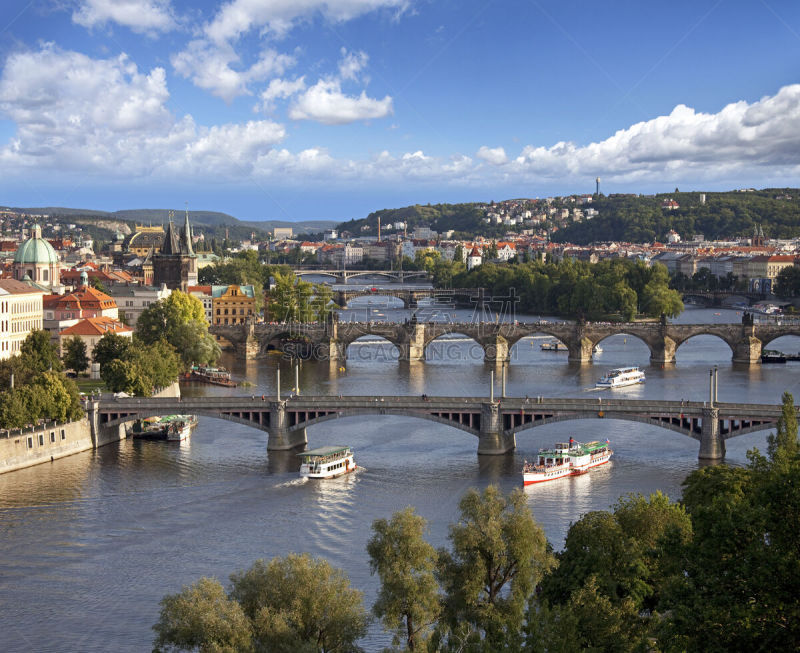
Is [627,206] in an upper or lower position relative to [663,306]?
upper

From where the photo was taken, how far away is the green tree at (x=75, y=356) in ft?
146

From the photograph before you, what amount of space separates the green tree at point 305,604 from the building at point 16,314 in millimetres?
29839

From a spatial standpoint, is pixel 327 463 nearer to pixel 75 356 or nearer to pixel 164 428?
pixel 164 428

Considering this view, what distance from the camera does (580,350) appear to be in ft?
189

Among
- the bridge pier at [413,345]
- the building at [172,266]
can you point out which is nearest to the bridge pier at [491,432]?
the bridge pier at [413,345]

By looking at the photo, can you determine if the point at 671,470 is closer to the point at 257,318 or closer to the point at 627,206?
the point at 257,318

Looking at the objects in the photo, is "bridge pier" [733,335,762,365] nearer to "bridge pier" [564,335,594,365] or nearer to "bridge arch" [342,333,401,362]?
"bridge pier" [564,335,594,365]

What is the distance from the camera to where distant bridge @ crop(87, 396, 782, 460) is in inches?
1273

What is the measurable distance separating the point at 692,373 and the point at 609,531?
114 feet

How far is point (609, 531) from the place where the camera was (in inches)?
747

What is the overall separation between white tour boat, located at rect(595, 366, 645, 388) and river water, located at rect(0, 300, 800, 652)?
7.34 feet

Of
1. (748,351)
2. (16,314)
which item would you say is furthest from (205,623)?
(748,351)

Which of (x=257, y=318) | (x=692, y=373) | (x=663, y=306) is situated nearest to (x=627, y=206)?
(x=663, y=306)

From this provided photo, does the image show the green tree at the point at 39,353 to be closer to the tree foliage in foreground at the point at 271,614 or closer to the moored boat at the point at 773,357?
the tree foliage in foreground at the point at 271,614
